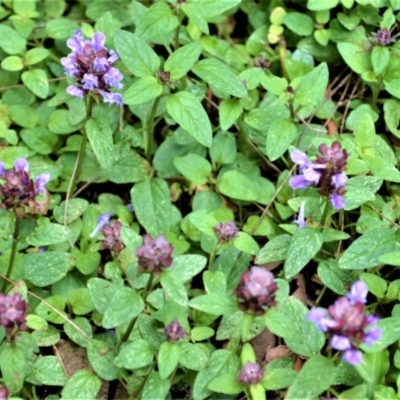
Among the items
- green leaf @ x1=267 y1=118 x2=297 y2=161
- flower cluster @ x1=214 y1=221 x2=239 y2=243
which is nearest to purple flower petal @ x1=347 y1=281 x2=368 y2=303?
flower cluster @ x1=214 y1=221 x2=239 y2=243

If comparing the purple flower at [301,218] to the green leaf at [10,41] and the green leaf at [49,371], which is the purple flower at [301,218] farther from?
the green leaf at [10,41]

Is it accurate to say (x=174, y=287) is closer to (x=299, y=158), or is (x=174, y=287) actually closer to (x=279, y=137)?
(x=299, y=158)

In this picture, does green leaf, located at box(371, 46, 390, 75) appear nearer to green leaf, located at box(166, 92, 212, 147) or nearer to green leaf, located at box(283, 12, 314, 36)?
green leaf, located at box(283, 12, 314, 36)

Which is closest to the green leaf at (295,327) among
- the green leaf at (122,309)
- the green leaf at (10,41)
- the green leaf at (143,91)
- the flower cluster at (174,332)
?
the flower cluster at (174,332)

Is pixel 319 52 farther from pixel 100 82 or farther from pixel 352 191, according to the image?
pixel 100 82

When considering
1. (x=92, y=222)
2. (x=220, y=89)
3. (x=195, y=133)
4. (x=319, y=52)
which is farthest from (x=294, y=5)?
(x=92, y=222)

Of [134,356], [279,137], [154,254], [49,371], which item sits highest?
[154,254]

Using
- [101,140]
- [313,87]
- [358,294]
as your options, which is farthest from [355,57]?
[358,294]

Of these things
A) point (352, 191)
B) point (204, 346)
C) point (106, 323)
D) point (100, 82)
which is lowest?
point (204, 346)
